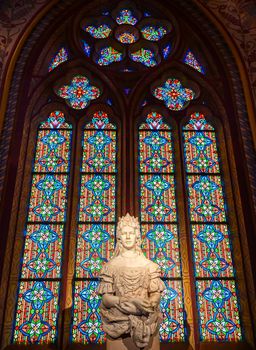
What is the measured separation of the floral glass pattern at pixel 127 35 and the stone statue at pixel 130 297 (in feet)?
14.4

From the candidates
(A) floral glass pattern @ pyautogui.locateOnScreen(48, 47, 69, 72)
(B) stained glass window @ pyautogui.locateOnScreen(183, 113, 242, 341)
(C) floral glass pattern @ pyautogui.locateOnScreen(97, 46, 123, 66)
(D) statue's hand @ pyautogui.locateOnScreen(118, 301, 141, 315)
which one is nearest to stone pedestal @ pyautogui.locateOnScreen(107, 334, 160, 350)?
(D) statue's hand @ pyautogui.locateOnScreen(118, 301, 141, 315)

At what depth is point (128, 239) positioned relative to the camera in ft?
19.7

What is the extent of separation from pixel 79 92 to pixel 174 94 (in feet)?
5.18

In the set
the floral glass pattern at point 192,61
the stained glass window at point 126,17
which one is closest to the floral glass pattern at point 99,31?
the stained glass window at point 126,17

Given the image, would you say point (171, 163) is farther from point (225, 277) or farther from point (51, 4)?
point (51, 4)

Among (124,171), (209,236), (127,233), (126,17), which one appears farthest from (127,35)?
(127,233)

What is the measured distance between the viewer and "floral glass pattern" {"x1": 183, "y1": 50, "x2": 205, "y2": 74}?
9414mm

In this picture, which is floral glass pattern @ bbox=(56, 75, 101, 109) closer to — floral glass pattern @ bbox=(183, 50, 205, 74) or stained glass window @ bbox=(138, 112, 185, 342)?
stained glass window @ bbox=(138, 112, 185, 342)

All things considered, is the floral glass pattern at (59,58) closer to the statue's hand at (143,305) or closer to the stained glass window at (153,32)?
the stained glass window at (153,32)

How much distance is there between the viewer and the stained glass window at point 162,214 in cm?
689

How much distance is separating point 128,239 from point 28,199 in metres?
2.30

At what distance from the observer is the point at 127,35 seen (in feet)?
32.3

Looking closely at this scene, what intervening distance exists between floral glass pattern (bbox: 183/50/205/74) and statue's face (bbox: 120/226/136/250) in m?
4.24

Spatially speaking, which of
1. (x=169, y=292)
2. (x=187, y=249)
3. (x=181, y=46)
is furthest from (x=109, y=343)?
(x=181, y=46)
